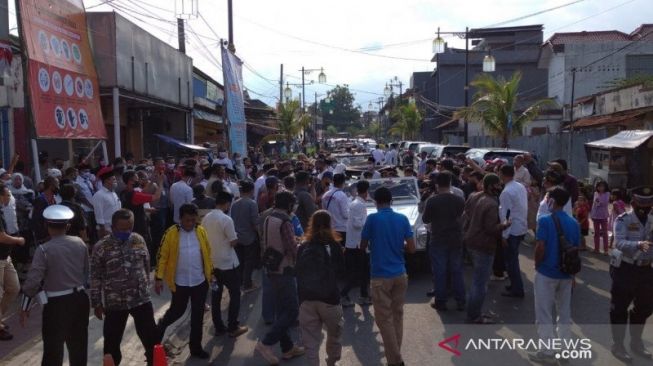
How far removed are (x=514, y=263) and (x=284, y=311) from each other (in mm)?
3821

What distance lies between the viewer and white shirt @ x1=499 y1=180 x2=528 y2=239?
8453mm

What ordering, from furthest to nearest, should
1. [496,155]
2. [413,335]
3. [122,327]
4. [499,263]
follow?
[496,155]
[499,263]
[413,335]
[122,327]

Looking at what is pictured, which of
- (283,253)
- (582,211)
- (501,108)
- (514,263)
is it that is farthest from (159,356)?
(501,108)

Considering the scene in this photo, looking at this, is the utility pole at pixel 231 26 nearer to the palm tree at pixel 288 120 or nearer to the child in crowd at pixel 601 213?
the child in crowd at pixel 601 213

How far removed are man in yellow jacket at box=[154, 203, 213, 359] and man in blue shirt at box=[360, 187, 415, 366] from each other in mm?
1679

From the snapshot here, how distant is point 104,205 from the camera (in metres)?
8.82

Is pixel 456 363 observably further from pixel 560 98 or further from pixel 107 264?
pixel 560 98

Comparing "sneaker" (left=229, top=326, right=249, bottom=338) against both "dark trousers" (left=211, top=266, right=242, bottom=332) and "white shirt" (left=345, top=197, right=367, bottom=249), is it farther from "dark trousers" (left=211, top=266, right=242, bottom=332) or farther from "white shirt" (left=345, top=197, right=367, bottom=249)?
"white shirt" (left=345, top=197, right=367, bottom=249)

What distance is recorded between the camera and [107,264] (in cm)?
559

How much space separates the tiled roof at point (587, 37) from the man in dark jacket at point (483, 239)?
120 feet

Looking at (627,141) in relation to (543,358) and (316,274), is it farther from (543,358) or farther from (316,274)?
(316,274)

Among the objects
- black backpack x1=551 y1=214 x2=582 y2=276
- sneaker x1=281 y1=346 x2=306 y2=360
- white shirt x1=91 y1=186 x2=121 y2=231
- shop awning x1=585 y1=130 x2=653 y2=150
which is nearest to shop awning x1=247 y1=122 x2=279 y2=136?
shop awning x1=585 y1=130 x2=653 y2=150

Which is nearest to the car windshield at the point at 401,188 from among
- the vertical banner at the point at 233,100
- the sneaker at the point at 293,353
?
the sneaker at the point at 293,353

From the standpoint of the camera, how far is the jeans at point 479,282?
24.8 feet
